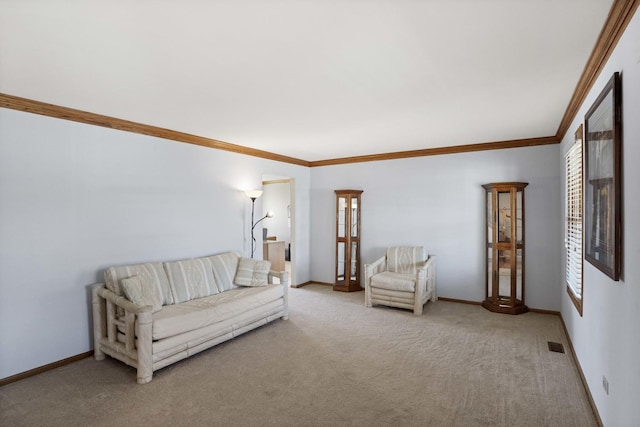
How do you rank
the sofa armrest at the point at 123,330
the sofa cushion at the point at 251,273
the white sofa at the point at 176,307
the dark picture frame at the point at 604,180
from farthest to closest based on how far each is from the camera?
the sofa cushion at the point at 251,273, the white sofa at the point at 176,307, the sofa armrest at the point at 123,330, the dark picture frame at the point at 604,180

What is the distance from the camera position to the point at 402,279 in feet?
15.6

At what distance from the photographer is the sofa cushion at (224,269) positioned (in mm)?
4270

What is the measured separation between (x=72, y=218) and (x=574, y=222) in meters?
4.93

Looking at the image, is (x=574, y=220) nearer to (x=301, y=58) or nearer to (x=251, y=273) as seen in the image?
(x=301, y=58)

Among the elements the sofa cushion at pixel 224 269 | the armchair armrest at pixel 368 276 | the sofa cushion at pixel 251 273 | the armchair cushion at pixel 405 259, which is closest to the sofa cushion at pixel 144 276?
the sofa cushion at pixel 224 269

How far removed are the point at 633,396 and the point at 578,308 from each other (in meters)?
1.70

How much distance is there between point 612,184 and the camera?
1889 millimetres

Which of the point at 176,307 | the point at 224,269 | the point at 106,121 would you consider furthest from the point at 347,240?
the point at 106,121

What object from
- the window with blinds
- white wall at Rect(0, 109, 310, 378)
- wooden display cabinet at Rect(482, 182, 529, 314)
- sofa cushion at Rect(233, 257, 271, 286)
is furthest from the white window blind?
white wall at Rect(0, 109, 310, 378)

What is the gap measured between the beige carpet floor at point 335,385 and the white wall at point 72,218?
42 centimetres

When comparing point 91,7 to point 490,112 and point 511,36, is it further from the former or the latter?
point 490,112

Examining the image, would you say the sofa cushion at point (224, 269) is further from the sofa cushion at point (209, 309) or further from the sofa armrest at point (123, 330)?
the sofa armrest at point (123, 330)

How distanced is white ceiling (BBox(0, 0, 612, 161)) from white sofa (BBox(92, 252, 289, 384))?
5.68 feet

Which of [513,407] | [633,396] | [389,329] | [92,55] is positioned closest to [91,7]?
[92,55]
